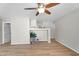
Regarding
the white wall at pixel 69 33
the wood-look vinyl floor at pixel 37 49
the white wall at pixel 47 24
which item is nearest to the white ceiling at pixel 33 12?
the white wall at pixel 47 24

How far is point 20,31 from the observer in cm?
117

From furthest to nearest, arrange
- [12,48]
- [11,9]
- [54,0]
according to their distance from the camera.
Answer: [12,48], [11,9], [54,0]

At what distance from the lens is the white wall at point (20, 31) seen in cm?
110

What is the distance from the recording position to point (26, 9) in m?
1.05

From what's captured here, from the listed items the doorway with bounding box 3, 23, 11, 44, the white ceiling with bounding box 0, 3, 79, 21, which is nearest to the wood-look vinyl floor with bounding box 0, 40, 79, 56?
the doorway with bounding box 3, 23, 11, 44

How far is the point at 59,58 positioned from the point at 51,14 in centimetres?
50

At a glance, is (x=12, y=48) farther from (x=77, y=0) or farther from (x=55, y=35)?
Answer: (x=77, y=0)

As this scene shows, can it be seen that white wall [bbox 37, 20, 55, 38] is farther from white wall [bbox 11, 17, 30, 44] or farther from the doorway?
the doorway

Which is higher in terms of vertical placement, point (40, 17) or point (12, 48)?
point (40, 17)

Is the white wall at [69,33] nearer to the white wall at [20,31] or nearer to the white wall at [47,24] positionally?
the white wall at [47,24]

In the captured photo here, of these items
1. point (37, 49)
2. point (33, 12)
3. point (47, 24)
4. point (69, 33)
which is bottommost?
point (37, 49)

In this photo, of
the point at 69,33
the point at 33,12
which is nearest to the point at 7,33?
the point at 33,12

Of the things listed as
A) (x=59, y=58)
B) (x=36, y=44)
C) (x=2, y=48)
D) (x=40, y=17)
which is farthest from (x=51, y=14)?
(x=2, y=48)

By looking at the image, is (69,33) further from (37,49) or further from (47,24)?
(37,49)
